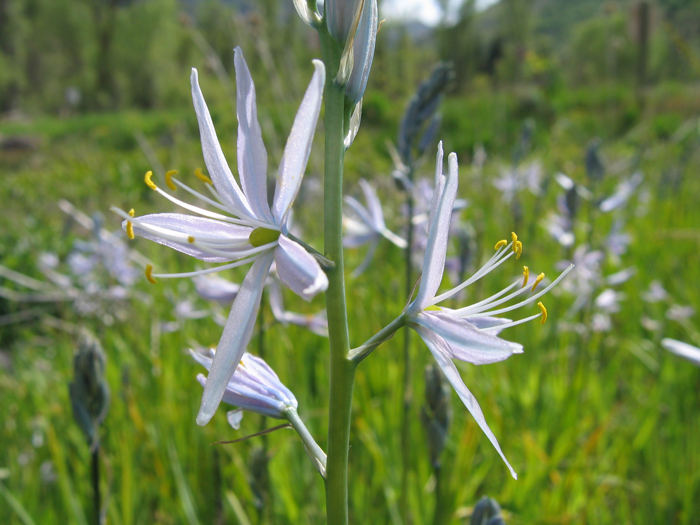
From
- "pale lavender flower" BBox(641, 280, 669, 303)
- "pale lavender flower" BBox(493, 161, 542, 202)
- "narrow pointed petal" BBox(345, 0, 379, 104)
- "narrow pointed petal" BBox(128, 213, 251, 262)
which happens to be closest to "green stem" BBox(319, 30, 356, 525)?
"narrow pointed petal" BBox(345, 0, 379, 104)

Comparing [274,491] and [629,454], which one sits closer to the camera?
[274,491]

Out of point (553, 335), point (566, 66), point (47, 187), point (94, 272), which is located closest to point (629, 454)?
point (553, 335)

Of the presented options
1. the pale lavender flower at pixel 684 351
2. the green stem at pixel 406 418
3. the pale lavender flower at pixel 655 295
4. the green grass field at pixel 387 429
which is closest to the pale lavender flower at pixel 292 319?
the green grass field at pixel 387 429

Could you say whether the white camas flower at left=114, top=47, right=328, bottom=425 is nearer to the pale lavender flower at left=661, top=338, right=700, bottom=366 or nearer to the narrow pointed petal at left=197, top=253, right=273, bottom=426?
the narrow pointed petal at left=197, top=253, right=273, bottom=426

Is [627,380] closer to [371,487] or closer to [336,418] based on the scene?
[371,487]

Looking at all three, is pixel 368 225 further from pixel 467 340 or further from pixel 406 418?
pixel 467 340

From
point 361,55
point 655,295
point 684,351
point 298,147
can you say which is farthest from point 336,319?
point 655,295
